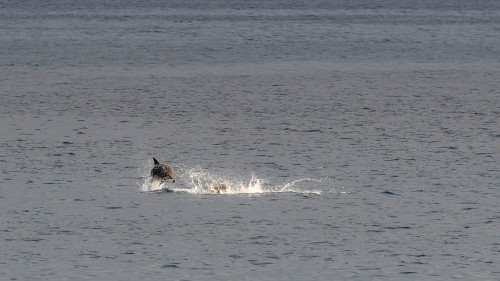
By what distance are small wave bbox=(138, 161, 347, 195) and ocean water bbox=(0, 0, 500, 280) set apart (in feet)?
0.26

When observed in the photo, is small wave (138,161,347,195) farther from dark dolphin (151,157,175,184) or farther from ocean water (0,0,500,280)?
dark dolphin (151,157,175,184)

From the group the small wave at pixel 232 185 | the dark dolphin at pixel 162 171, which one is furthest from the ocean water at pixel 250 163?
the dark dolphin at pixel 162 171

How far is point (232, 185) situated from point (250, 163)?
10.8 ft

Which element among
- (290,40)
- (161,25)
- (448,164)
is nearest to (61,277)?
(448,164)

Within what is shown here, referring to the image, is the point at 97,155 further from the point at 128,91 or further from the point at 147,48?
the point at 147,48

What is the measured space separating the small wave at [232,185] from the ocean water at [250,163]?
0.26ft

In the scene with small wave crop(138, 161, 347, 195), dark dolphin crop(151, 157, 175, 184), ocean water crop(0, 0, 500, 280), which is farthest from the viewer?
small wave crop(138, 161, 347, 195)

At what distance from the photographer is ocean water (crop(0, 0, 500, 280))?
23.8 metres

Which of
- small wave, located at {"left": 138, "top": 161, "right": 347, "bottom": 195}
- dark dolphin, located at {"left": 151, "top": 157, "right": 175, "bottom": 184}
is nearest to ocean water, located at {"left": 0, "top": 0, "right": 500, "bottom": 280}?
small wave, located at {"left": 138, "top": 161, "right": 347, "bottom": 195}

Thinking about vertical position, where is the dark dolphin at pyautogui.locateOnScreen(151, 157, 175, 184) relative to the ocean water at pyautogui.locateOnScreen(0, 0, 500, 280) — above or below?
above

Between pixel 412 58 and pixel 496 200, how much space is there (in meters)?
42.0

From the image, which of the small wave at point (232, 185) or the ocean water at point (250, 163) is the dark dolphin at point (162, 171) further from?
the small wave at point (232, 185)

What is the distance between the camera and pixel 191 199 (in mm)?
28562

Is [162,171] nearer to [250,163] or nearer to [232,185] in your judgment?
[232,185]
